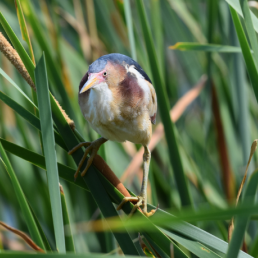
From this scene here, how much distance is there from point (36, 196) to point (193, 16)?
3.66 feet

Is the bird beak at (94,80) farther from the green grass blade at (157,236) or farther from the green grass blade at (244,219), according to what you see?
the green grass blade at (244,219)

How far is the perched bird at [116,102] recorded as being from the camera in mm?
922

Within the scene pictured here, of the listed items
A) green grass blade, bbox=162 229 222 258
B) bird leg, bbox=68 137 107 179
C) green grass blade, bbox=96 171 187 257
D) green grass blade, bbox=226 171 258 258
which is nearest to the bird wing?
bird leg, bbox=68 137 107 179

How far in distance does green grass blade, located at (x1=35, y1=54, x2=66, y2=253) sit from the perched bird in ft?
0.79

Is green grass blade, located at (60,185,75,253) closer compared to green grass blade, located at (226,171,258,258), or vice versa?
green grass blade, located at (226,171,258,258)

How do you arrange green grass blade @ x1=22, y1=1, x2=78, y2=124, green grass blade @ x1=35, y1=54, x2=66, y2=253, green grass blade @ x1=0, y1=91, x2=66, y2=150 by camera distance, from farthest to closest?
green grass blade @ x1=22, y1=1, x2=78, y2=124 < green grass blade @ x1=0, y1=91, x2=66, y2=150 < green grass blade @ x1=35, y1=54, x2=66, y2=253

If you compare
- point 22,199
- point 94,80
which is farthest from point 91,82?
point 22,199

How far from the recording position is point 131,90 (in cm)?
100

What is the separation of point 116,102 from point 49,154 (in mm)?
362

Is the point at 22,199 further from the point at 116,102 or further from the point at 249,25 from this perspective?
the point at 249,25

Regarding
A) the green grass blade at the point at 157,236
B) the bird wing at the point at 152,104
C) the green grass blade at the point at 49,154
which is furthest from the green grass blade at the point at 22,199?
the bird wing at the point at 152,104

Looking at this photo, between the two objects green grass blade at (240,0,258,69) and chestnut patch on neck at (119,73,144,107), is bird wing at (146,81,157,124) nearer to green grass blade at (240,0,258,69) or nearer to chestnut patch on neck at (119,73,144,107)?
chestnut patch on neck at (119,73,144,107)

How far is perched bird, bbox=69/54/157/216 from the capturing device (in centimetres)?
92

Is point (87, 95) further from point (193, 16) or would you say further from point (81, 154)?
point (193, 16)
